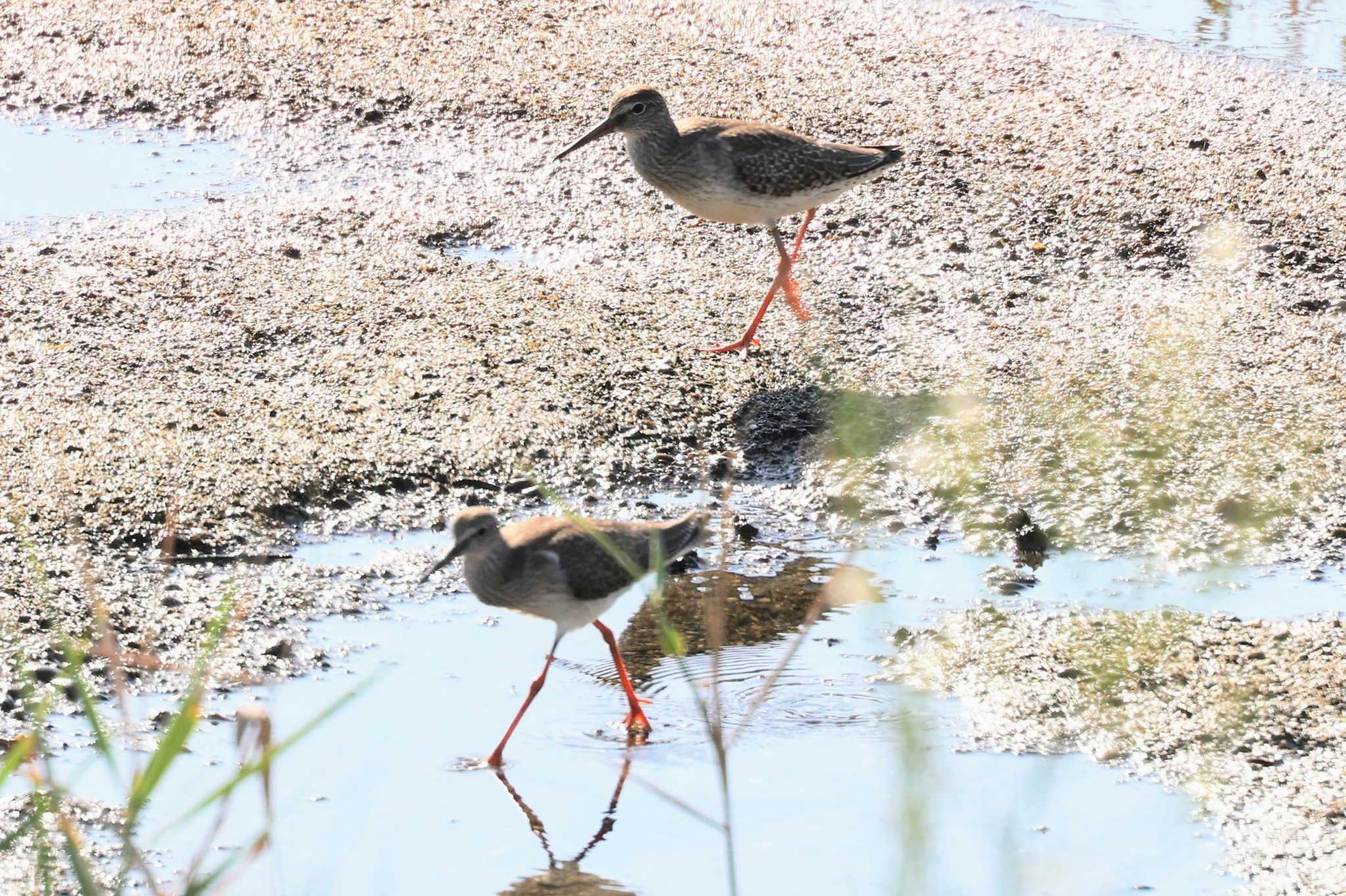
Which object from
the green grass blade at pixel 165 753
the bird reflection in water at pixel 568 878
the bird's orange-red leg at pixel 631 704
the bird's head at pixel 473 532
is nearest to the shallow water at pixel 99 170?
the bird's head at pixel 473 532

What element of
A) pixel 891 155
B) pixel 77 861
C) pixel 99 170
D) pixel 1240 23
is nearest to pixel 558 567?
pixel 77 861

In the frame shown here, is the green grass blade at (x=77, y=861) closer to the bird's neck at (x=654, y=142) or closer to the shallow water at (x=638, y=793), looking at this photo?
the shallow water at (x=638, y=793)

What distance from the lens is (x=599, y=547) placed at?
482 cm

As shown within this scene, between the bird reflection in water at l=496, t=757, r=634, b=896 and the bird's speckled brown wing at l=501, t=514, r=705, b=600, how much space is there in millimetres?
724

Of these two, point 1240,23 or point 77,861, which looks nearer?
point 77,861

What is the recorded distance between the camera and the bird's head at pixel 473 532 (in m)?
4.69

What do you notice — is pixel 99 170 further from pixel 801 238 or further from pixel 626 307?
pixel 801 238

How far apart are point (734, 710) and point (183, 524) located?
6.64 ft

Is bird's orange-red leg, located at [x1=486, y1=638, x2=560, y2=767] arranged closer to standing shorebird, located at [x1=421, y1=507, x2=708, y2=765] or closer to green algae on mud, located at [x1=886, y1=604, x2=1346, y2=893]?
standing shorebird, located at [x1=421, y1=507, x2=708, y2=765]

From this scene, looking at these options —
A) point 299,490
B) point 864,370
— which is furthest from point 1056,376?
point 299,490

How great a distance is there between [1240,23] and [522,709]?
→ 8263 millimetres

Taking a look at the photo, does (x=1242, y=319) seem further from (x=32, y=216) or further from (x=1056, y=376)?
(x=32, y=216)

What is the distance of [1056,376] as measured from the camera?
6523 mm

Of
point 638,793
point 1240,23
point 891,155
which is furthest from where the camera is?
point 1240,23
